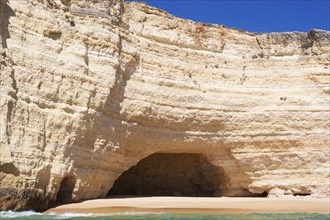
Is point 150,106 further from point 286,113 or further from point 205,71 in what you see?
point 286,113

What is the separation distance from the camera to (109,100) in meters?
12.4

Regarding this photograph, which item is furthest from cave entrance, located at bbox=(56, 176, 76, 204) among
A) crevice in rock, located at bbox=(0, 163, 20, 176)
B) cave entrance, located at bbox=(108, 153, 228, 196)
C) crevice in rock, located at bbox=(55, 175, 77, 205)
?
cave entrance, located at bbox=(108, 153, 228, 196)

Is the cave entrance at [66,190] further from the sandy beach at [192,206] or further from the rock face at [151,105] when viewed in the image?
the sandy beach at [192,206]

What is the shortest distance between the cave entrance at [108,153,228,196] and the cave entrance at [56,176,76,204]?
5597 millimetres

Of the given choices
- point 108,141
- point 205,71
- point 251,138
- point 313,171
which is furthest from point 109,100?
point 313,171

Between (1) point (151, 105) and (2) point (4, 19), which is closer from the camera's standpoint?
(2) point (4, 19)

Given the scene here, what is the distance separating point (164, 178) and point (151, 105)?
4.59 m

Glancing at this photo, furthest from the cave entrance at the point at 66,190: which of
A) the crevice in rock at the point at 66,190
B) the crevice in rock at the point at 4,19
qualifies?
the crevice in rock at the point at 4,19

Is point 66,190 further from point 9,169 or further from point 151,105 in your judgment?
point 151,105

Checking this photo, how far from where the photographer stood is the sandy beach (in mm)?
9881

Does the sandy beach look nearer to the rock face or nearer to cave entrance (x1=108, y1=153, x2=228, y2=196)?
the rock face

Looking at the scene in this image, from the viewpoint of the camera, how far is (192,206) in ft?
35.9

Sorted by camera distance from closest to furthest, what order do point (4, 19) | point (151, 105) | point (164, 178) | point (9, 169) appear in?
1. point (9, 169)
2. point (4, 19)
3. point (151, 105)
4. point (164, 178)

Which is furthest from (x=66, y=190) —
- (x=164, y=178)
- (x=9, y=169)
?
(x=164, y=178)
